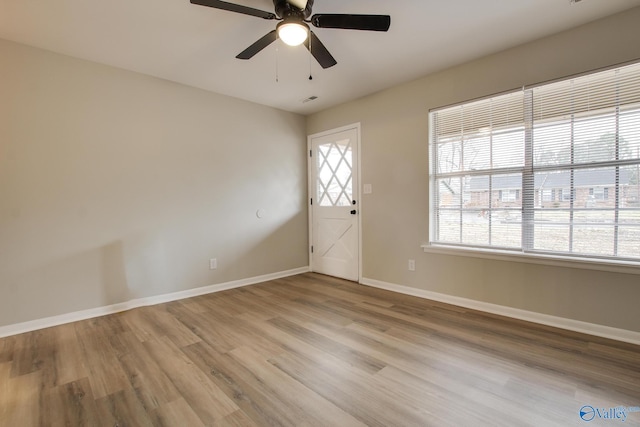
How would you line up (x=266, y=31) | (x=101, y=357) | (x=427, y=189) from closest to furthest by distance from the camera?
1. (x=101, y=357)
2. (x=266, y=31)
3. (x=427, y=189)

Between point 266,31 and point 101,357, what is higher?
point 266,31

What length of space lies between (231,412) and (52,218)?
258cm

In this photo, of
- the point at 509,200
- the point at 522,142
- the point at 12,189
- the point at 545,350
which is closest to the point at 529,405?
the point at 545,350

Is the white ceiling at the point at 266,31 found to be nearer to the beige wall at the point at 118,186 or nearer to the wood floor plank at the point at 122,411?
the beige wall at the point at 118,186

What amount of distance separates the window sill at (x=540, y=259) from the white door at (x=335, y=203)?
119 centimetres

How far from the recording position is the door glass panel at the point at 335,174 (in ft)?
14.1

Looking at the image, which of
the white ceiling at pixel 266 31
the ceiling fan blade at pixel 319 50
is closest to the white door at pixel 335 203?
the white ceiling at pixel 266 31

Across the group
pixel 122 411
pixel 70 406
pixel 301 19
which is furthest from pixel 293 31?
pixel 70 406

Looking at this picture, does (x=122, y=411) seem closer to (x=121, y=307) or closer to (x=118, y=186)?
(x=121, y=307)

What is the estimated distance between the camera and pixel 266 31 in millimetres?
2508

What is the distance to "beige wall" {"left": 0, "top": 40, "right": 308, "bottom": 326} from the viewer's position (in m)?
2.65

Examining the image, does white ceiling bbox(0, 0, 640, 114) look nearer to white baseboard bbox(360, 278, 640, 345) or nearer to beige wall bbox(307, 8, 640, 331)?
beige wall bbox(307, 8, 640, 331)

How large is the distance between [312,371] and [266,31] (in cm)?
269

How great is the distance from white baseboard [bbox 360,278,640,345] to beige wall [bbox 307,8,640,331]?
45 mm
